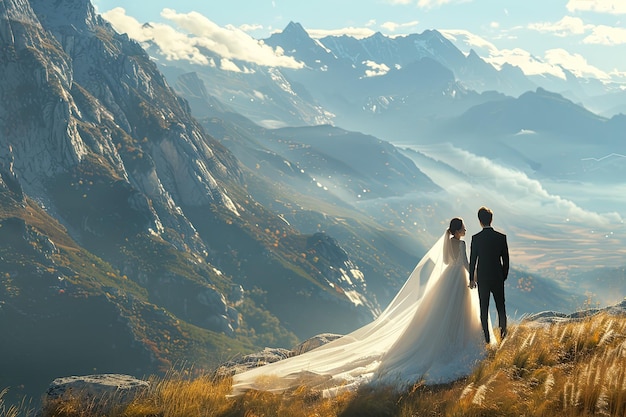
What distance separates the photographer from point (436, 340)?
52.3 ft

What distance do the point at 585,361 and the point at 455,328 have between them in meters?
4.00

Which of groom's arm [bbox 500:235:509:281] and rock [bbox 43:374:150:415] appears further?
groom's arm [bbox 500:235:509:281]

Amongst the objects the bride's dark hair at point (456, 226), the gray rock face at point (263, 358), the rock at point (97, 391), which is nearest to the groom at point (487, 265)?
the bride's dark hair at point (456, 226)

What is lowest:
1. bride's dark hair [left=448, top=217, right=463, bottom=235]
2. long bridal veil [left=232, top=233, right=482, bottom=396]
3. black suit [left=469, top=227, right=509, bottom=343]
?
long bridal veil [left=232, top=233, right=482, bottom=396]

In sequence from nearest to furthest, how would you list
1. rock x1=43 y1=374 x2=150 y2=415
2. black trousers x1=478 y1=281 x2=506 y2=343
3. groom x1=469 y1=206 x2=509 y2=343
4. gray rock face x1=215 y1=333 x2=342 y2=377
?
rock x1=43 y1=374 x2=150 y2=415, black trousers x1=478 y1=281 x2=506 y2=343, groom x1=469 y1=206 x2=509 y2=343, gray rock face x1=215 y1=333 x2=342 y2=377

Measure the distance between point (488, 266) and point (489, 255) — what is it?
1.09 feet

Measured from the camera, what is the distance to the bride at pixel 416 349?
1436 cm

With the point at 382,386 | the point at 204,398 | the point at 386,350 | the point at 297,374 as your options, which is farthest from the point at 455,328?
the point at 204,398

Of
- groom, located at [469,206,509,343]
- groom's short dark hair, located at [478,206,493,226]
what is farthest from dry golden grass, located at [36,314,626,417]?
groom's short dark hair, located at [478,206,493,226]

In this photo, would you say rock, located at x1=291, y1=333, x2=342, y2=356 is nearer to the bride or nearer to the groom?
the bride

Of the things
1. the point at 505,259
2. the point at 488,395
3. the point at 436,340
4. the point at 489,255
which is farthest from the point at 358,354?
the point at 488,395

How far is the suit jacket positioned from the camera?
16.2 meters

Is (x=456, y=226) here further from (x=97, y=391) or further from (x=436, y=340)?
(x=97, y=391)

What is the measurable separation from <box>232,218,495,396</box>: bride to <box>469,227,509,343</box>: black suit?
1.45ft
